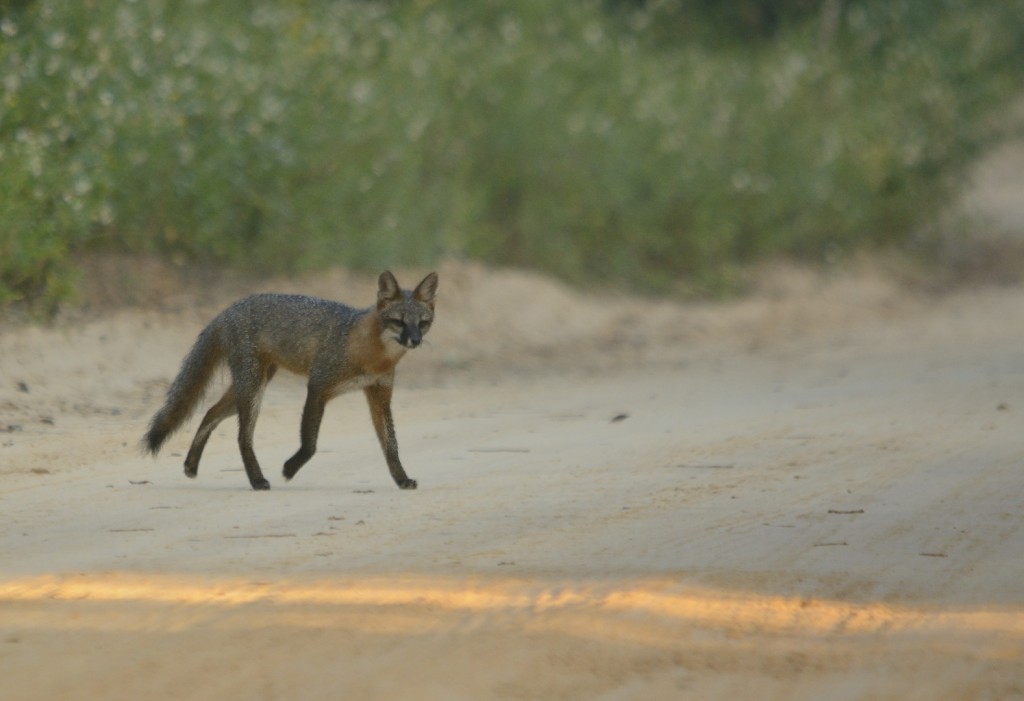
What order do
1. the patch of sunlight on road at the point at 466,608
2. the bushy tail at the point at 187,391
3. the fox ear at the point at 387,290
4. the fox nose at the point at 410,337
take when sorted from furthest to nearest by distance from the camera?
Answer: the bushy tail at the point at 187,391, the fox ear at the point at 387,290, the fox nose at the point at 410,337, the patch of sunlight on road at the point at 466,608

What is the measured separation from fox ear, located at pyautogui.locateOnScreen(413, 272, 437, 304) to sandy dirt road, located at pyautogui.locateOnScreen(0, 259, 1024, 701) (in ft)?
2.93

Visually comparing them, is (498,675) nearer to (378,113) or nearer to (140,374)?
(140,374)

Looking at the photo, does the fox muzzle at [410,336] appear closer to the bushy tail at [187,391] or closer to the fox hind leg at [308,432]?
the fox hind leg at [308,432]

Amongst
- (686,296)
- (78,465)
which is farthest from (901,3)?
(78,465)

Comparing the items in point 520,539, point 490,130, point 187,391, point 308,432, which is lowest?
point 520,539

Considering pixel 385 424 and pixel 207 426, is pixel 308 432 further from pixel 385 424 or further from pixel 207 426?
pixel 207 426

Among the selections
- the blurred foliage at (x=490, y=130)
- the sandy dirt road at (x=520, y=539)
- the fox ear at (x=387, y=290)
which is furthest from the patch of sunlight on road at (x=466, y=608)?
the blurred foliage at (x=490, y=130)

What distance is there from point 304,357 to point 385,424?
1.68ft

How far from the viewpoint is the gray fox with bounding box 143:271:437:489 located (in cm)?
760

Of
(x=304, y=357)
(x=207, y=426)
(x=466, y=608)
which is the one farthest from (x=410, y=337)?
(x=466, y=608)

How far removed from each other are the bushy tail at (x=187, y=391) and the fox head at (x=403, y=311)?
0.96 m

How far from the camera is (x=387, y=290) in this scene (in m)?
Answer: 7.62

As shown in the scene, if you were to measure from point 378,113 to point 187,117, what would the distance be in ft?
7.55

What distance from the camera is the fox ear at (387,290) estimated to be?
759 centimetres
